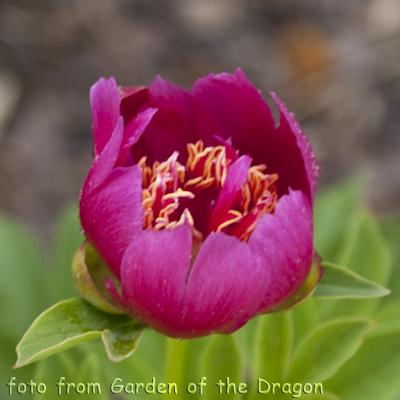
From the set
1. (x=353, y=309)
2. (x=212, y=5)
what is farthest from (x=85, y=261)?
(x=212, y=5)

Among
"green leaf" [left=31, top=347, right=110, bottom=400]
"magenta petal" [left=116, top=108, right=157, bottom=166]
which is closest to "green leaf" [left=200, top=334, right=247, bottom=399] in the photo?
"green leaf" [left=31, top=347, right=110, bottom=400]

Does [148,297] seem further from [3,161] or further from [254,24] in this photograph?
[254,24]

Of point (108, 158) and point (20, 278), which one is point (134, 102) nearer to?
point (108, 158)

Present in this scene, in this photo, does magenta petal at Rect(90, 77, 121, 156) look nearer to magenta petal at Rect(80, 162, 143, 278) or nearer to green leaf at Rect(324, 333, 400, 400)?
magenta petal at Rect(80, 162, 143, 278)

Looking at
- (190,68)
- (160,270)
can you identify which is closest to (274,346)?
(160,270)

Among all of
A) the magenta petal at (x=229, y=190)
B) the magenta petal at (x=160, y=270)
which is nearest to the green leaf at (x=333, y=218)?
the magenta petal at (x=229, y=190)

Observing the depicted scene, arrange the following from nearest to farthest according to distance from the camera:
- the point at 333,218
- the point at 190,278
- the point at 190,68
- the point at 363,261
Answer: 1. the point at 190,278
2. the point at 363,261
3. the point at 333,218
4. the point at 190,68
